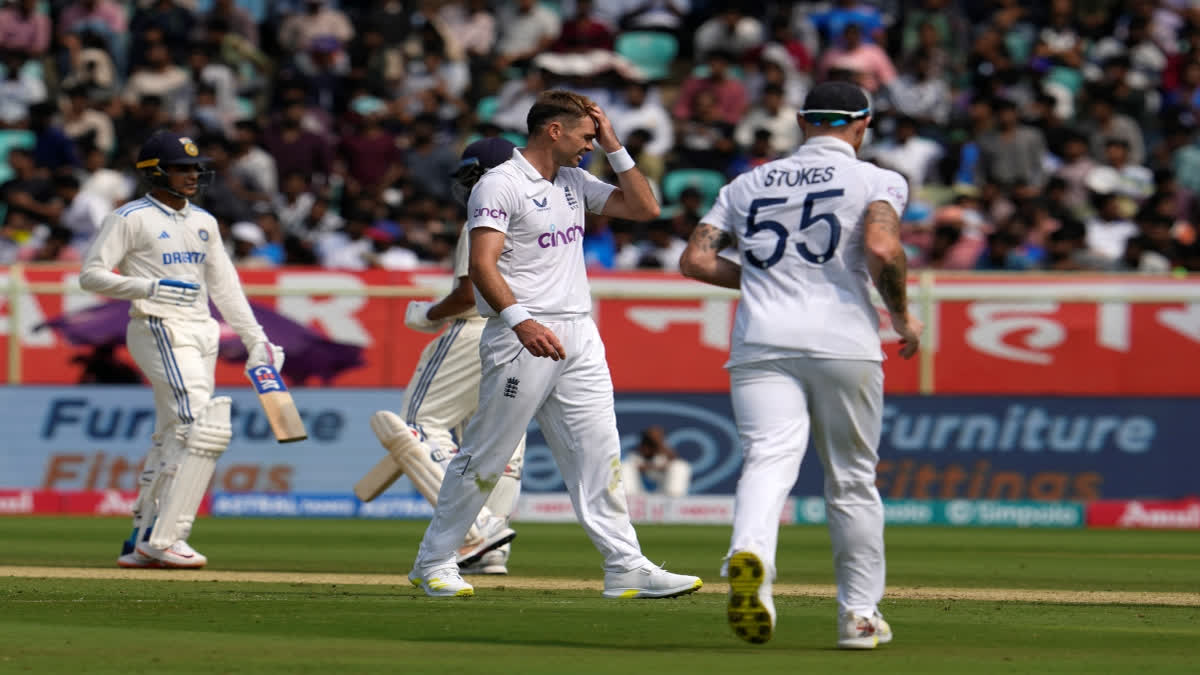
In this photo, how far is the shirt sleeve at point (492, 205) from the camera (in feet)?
26.7

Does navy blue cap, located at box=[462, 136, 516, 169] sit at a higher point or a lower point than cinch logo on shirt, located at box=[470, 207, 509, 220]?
lower

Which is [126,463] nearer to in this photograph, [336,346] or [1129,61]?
[336,346]

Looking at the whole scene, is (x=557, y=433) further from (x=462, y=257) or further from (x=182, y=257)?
(x=182, y=257)

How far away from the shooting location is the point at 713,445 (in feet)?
57.3

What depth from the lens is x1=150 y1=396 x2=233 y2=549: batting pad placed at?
10523 mm

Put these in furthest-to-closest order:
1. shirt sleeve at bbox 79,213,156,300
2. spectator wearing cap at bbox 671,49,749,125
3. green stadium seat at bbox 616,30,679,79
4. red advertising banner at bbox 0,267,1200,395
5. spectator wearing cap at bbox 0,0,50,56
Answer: green stadium seat at bbox 616,30,679,79 → spectator wearing cap at bbox 0,0,50,56 → spectator wearing cap at bbox 671,49,749,125 → red advertising banner at bbox 0,267,1200,395 → shirt sleeve at bbox 79,213,156,300

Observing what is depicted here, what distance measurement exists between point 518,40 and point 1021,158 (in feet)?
19.3

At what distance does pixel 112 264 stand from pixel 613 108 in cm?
1162

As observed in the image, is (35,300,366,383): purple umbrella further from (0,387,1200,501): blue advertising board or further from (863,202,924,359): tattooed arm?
(863,202,924,359): tattooed arm

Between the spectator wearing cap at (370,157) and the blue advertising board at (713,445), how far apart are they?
13.1ft

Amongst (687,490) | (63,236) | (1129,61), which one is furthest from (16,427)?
(1129,61)

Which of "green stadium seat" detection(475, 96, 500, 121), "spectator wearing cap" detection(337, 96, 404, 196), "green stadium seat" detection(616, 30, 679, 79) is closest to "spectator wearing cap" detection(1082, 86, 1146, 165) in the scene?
"green stadium seat" detection(616, 30, 679, 79)

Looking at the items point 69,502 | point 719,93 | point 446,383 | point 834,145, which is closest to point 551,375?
point 834,145

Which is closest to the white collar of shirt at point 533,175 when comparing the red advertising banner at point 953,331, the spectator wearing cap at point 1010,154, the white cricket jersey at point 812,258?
the white cricket jersey at point 812,258
